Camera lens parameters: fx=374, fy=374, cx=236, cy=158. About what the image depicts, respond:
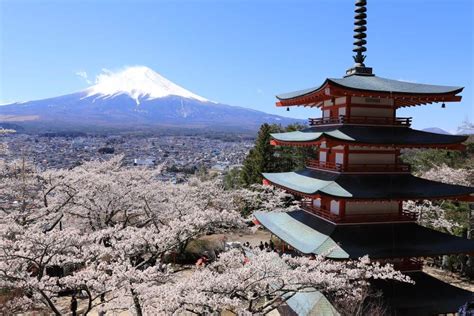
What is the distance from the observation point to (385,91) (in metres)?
10.9

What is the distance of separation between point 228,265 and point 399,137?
633 centimetres

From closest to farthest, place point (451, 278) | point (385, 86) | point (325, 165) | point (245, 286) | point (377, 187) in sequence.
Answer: point (245, 286), point (377, 187), point (385, 86), point (325, 165), point (451, 278)

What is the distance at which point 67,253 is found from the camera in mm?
10711

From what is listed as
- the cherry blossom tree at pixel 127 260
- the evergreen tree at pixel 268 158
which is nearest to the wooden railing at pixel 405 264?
the cherry blossom tree at pixel 127 260

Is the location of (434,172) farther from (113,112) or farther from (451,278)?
(113,112)

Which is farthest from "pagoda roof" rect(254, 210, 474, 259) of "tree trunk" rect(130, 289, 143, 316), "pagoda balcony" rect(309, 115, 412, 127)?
"tree trunk" rect(130, 289, 143, 316)

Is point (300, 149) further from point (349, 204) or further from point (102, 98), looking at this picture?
point (102, 98)

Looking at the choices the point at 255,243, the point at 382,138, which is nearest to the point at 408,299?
the point at 382,138

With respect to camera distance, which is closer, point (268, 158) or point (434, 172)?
point (434, 172)

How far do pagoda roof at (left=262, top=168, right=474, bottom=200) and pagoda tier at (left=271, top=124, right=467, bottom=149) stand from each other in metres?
1.13

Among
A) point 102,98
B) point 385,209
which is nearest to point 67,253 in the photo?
point 385,209

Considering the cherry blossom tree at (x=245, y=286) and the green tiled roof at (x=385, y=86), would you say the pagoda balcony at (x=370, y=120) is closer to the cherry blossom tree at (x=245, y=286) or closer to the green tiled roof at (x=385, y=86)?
the green tiled roof at (x=385, y=86)

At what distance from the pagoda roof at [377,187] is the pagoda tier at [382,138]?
1.13m

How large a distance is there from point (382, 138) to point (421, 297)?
4493 millimetres
